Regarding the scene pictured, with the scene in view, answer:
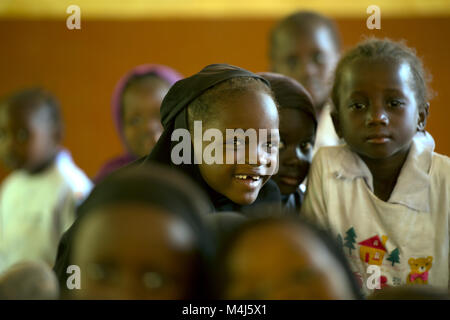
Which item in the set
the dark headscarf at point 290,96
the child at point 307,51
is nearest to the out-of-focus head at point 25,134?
the child at point 307,51

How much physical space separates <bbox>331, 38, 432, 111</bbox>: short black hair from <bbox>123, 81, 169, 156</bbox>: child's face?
889 mm

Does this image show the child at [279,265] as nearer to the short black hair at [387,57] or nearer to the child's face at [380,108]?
the child's face at [380,108]

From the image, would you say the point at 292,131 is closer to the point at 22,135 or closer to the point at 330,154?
the point at 330,154

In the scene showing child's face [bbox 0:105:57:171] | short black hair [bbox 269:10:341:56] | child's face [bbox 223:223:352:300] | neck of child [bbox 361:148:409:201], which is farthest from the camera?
child's face [bbox 0:105:57:171]

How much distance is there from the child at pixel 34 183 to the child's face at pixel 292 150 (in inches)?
45.9

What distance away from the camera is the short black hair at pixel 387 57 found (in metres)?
1.53

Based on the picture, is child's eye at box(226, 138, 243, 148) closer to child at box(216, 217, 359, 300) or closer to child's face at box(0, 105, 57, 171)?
child at box(216, 217, 359, 300)

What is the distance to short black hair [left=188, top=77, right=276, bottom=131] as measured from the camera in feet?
4.32

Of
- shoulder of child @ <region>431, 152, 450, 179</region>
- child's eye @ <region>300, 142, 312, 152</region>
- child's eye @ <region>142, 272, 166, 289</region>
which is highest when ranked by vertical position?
child's eye @ <region>300, 142, 312, 152</region>

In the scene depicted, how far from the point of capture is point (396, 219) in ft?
4.74

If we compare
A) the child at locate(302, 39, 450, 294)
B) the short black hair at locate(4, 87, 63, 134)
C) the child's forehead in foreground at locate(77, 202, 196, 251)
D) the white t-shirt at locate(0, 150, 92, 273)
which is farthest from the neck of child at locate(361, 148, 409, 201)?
the short black hair at locate(4, 87, 63, 134)

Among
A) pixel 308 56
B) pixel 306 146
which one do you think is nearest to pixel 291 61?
pixel 308 56

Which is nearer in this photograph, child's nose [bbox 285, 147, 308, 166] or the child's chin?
the child's chin
